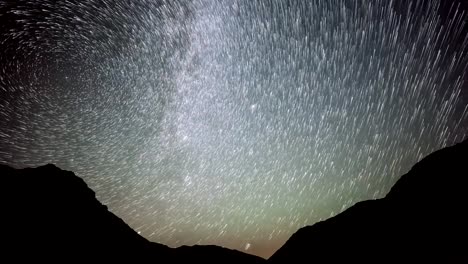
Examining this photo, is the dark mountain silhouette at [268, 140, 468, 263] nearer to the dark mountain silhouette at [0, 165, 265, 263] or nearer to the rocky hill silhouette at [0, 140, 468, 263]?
the rocky hill silhouette at [0, 140, 468, 263]

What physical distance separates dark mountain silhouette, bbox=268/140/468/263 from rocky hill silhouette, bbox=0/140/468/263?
55mm

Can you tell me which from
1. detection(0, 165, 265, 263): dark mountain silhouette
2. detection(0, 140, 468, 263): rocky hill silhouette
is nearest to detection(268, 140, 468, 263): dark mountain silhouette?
detection(0, 140, 468, 263): rocky hill silhouette

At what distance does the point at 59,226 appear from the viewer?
709 inches

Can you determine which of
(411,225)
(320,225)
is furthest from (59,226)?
(320,225)

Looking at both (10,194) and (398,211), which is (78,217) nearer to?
(10,194)

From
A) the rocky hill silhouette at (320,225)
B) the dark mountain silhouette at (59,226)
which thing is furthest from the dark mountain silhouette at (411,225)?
the dark mountain silhouette at (59,226)

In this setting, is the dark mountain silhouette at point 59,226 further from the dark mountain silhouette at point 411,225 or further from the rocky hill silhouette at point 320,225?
the dark mountain silhouette at point 411,225

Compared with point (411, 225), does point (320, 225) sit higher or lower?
lower

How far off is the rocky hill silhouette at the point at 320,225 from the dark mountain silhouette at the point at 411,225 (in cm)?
5

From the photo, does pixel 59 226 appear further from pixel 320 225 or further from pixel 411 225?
pixel 320 225

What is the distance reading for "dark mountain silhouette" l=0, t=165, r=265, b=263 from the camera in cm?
1486

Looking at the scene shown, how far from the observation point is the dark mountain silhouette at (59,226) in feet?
48.8

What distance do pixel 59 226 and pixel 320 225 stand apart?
23.0m

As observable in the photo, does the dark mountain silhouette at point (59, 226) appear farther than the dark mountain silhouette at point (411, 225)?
Yes
